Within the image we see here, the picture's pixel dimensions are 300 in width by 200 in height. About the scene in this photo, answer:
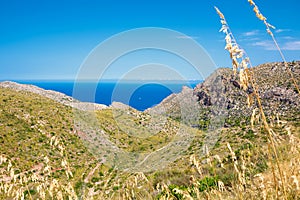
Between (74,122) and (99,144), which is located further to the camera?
(74,122)

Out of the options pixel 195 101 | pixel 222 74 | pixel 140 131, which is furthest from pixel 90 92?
pixel 222 74

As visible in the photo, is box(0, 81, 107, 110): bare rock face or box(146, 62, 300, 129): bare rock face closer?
box(146, 62, 300, 129): bare rock face

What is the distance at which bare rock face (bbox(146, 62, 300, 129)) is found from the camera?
30656 mm

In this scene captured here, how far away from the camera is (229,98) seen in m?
37.5

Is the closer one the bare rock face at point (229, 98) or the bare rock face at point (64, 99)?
the bare rock face at point (229, 98)

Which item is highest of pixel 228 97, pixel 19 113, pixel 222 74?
pixel 222 74

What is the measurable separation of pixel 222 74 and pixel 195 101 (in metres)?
8.67

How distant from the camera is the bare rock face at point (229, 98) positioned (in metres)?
30.7

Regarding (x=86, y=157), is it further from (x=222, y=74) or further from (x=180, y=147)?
(x=222, y=74)

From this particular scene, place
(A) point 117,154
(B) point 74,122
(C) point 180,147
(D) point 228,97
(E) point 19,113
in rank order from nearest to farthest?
(C) point 180,147 < (A) point 117,154 < (E) point 19,113 < (B) point 74,122 < (D) point 228,97

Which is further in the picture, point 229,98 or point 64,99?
point 64,99

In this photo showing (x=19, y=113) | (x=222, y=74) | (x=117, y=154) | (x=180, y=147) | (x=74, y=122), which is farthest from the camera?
(x=222, y=74)

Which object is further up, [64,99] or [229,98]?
[229,98]

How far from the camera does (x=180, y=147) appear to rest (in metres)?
23.4
